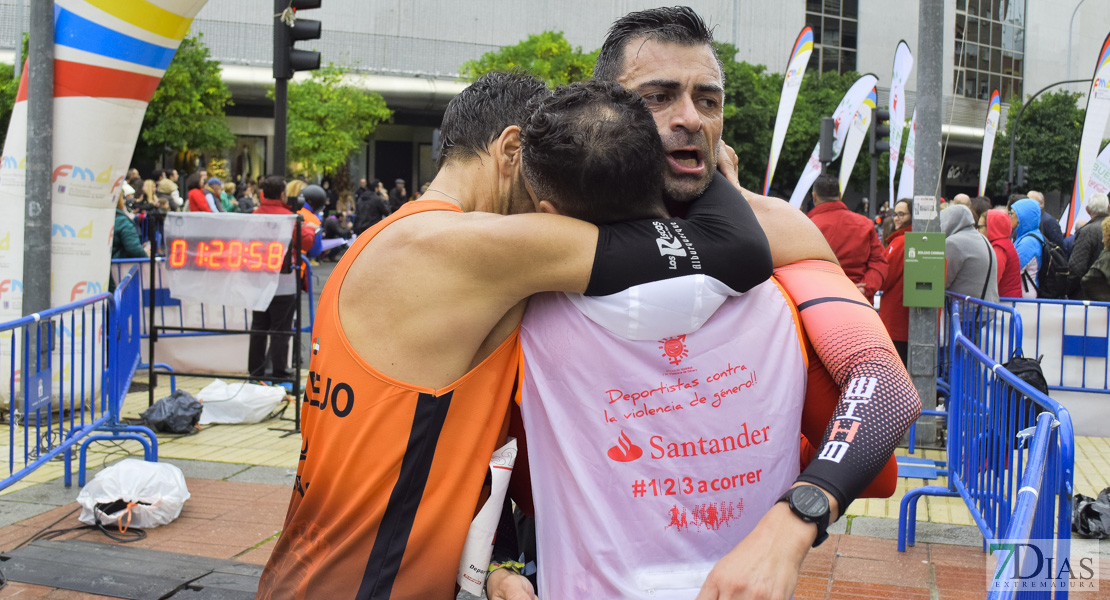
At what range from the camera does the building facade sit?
36.3 meters

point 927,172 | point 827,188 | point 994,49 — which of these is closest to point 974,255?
point 927,172

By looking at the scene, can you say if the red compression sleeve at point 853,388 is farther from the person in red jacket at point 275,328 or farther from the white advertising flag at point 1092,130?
the white advertising flag at point 1092,130

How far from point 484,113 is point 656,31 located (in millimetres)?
404

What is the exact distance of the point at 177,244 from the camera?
24.3ft

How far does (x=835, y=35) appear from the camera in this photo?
153ft

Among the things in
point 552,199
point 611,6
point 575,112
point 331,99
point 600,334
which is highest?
point 611,6

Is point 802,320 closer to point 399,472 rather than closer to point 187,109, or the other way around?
point 399,472

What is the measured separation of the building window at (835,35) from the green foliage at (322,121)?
24.1 metres

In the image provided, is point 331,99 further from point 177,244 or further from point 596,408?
point 596,408

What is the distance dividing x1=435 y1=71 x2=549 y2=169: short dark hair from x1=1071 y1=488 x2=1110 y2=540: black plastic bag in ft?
14.7

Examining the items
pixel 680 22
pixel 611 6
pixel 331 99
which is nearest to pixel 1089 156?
pixel 680 22

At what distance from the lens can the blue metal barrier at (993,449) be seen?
2.69 m

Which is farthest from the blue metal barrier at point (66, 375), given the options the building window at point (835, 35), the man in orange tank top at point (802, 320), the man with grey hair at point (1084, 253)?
the building window at point (835, 35)

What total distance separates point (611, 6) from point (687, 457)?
4206cm
